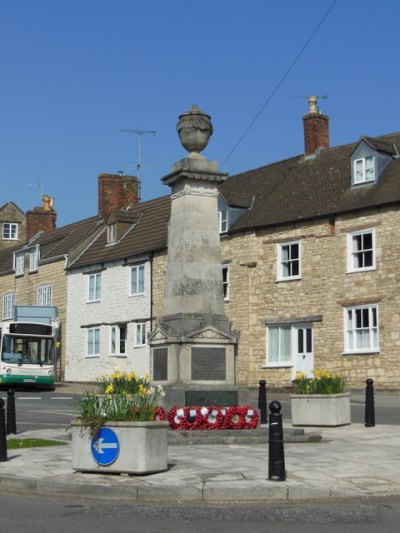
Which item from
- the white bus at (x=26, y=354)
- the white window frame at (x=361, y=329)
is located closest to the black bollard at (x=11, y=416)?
the white window frame at (x=361, y=329)

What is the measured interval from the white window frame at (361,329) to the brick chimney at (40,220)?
3074 cm

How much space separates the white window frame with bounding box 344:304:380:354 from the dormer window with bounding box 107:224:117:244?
16.9 meters

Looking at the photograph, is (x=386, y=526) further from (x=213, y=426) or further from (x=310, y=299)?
(x=310, y=299)

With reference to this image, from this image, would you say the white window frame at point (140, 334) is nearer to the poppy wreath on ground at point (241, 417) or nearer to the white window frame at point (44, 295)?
the white window frame at point (44, 295)

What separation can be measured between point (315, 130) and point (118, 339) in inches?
567

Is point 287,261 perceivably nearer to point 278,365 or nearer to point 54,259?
point 278,365

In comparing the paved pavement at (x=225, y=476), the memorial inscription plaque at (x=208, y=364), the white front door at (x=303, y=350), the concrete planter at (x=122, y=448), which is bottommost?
the paved pavement at (x=225, y=476)

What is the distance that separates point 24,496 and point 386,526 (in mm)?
4332

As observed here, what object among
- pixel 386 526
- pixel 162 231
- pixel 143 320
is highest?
pixel 162 231

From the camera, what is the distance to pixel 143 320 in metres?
40.4

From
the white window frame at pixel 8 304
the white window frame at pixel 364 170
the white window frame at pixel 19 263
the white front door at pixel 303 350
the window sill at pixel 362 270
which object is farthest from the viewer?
the white window frame at pixel 8 304

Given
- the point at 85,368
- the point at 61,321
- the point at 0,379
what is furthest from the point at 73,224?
the point at 0,379

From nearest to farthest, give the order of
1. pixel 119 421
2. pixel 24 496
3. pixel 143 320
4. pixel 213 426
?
pixel 24 496 < pixel 119 421 < pixel 213 426 < pixel 143 320

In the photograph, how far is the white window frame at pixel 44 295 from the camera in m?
48.8
